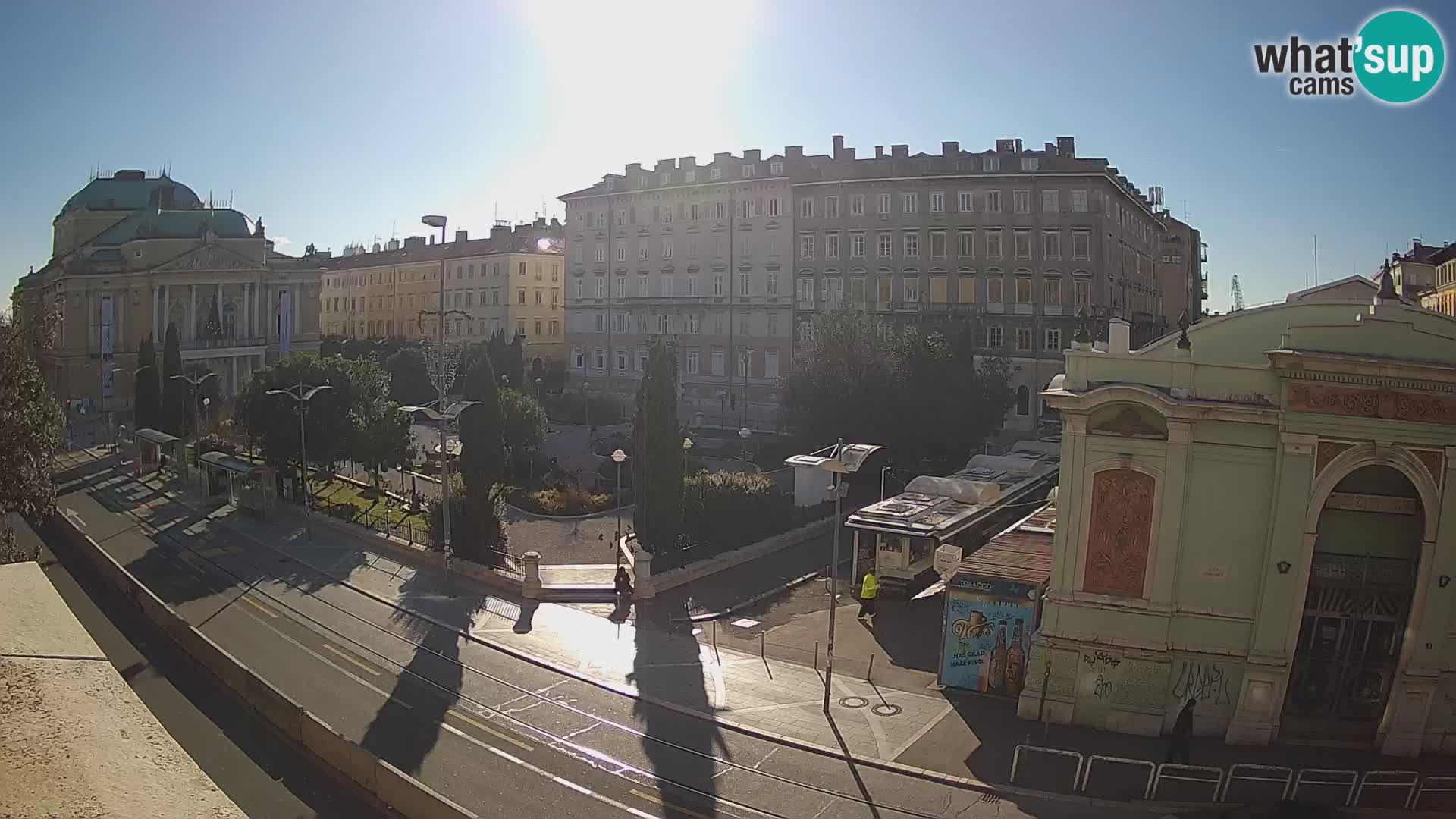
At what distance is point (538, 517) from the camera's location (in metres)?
39.8

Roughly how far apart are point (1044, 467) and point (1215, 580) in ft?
63.9

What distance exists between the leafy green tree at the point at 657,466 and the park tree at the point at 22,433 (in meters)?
15.3

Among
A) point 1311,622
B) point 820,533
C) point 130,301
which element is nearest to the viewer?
point 1311,622

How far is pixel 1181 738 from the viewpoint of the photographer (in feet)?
58.3

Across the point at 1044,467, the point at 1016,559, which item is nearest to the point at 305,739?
the point at 1016,559

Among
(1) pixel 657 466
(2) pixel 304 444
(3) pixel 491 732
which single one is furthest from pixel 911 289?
(3) pixel 491 732

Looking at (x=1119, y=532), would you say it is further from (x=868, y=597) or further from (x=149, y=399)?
(x=149, y=399)

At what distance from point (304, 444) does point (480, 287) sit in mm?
55860

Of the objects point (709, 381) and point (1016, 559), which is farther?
point (709, 381)

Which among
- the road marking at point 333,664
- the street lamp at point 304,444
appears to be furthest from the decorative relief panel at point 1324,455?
the street lamp at point 304,444

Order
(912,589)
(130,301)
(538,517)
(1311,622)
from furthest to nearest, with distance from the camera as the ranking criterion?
(130,301) < (538,517) < (912,589) < (1311,622)

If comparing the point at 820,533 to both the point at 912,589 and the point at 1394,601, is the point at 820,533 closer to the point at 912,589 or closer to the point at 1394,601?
the point at 912,589

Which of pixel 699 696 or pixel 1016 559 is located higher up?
pixel 1016 559

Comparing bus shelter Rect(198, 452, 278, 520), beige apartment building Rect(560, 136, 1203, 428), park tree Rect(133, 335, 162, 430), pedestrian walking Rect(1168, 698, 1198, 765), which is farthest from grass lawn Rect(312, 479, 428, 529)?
pedestrian walking Rect(1168, 698, 1198, 765)
